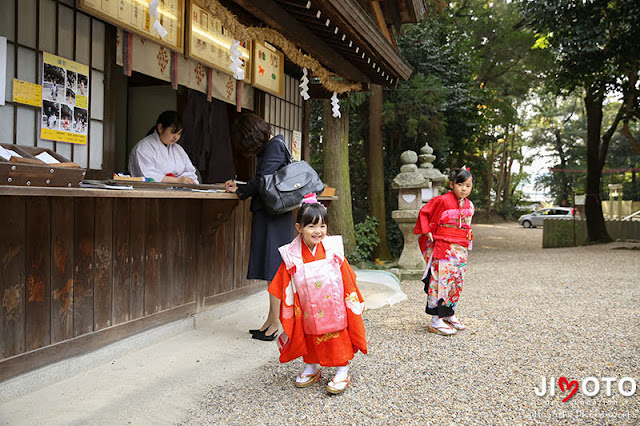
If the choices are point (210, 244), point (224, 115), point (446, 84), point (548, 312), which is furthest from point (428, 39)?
point (210, 244)

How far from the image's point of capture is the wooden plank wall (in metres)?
2.94

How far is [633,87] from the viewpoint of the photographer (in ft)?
40.2

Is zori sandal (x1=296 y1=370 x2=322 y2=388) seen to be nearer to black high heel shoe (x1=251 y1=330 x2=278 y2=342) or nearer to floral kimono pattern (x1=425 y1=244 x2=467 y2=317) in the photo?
black high heel shoe (x1=251 y1=330 x2=278 y2=342)

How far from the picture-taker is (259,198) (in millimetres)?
4160

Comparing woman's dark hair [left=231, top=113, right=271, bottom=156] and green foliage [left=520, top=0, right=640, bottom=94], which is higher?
green foliage [left=520, top=0, right=640, bottom=94]

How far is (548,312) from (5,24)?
6.22 m

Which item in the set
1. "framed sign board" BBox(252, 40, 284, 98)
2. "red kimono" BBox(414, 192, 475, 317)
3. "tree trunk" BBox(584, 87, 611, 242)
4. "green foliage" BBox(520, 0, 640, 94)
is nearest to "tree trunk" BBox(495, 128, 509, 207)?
"tree trunk" BBox(584, 87, 611, 242)

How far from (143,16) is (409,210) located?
5.83 metres

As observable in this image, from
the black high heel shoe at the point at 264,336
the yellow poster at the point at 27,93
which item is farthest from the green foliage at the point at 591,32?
the yellow poster at the point at 27,93

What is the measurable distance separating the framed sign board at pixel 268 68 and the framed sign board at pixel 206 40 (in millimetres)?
318

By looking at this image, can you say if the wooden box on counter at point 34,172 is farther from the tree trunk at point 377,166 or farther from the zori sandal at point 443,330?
the tree trunk at point 377,166

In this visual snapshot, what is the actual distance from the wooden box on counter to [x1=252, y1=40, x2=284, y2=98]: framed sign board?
9.77 ft

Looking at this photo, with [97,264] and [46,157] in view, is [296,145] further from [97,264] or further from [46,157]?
[46,157]

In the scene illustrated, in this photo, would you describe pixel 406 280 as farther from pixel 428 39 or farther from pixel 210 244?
pixel 428 39
